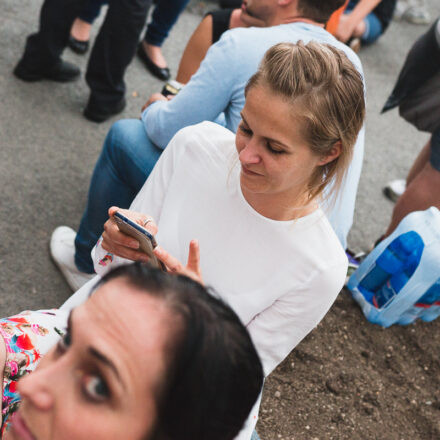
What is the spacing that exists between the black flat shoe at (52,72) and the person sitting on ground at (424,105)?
2110 mm

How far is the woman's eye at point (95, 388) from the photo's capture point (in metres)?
0.84

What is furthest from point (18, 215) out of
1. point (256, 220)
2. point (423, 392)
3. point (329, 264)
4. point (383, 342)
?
point (423, 392)

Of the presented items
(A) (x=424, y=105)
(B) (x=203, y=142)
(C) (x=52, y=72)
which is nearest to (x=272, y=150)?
(B) (x=203, y=142)

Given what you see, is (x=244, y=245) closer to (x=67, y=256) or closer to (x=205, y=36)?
(x=67, y=256)

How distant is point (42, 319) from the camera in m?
1.48

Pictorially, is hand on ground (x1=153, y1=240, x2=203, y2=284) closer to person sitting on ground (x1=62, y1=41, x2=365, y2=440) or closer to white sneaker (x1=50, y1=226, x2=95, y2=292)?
person sitting on ground (x1=62, y1=41, x2=365, y2=440)

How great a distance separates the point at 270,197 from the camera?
64.8 inches

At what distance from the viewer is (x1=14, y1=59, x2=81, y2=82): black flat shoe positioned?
3416mm

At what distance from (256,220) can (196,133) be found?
361 mm

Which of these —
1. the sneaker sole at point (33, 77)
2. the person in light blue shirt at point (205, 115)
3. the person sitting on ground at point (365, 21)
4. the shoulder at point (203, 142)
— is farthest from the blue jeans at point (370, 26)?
the shoulder at point (203, 142)

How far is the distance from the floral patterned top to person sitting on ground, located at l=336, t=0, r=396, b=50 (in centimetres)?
428

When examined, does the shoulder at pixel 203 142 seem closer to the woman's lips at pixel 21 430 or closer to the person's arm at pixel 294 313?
the person's arm at pixel 294 313

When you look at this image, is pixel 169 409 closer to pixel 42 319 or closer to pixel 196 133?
pixel 42 319

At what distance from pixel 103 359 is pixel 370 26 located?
5.44 meters
